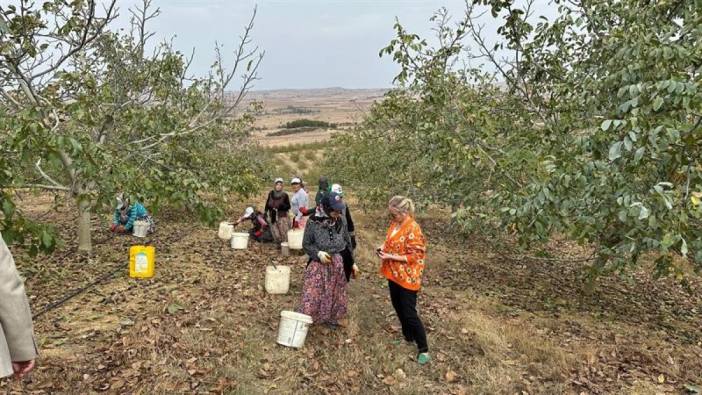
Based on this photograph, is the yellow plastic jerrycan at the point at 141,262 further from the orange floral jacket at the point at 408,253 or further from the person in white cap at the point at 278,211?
the orange floral jacket at the point at 408,253

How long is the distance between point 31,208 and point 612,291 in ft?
50.4

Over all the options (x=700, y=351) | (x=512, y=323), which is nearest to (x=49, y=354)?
(x=512, y=323)

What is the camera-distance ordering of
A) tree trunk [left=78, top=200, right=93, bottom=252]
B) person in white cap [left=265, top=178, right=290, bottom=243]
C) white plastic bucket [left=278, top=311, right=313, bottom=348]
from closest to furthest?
white plastic bucket [left=278, top=311, right=313, bottom=348], tree trunk [left=78, top=200, right=93, bottom=252], person in white cap [left=265, top=178, right=290, bottom=243]

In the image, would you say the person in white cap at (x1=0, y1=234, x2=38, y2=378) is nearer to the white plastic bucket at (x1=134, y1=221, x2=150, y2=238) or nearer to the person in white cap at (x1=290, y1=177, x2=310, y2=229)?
the person in white cap at (x1=290, y1=177, x2=310, y2=229)

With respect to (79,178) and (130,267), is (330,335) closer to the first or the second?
(130,267)

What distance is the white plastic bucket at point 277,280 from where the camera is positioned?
764cm

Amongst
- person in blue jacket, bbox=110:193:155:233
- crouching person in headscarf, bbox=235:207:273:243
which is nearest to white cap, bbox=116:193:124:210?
person in blue jacket, bbox=110:193:155:233

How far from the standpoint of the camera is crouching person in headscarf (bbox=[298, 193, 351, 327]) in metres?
6.02

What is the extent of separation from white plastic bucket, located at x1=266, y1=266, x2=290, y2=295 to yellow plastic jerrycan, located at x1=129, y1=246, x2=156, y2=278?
192 centimetres

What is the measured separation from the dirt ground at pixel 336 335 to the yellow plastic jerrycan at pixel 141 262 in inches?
9.8

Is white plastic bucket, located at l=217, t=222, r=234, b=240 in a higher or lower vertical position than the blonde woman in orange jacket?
lower

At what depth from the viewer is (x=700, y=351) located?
6.66 meters

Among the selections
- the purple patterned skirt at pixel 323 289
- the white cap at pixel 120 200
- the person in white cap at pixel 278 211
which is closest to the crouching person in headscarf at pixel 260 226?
the person in white cap at pixel 278 211

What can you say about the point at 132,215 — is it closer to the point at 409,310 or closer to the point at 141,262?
the point at 141,262
